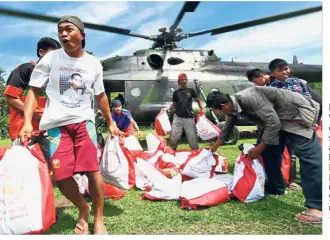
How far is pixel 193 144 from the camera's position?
543 centimetres

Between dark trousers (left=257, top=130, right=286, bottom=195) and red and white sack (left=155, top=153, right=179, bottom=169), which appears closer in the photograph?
dark trousers (left=257, top=130, right=286, bottom=195)

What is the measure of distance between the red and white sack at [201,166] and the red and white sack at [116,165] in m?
0.75

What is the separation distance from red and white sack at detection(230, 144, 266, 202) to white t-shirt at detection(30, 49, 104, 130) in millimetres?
1614

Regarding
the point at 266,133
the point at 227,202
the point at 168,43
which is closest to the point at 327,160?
the point at 266,133

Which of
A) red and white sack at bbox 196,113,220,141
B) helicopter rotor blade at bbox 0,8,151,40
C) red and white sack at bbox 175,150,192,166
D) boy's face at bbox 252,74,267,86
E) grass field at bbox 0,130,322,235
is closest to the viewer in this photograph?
grass field at bbox 0,130,322,235

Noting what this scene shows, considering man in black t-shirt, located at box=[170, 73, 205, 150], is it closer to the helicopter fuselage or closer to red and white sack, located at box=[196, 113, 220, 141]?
red and white sack, located at box=[196, 113, 220, 141]

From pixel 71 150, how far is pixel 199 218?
1.16m

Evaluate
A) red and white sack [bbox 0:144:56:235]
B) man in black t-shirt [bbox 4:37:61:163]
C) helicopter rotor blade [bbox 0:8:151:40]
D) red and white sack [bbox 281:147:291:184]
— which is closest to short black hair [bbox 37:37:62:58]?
man in black t-shirt [bbox 4:37:61:163]

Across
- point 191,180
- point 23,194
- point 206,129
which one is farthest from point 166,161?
point 23,194

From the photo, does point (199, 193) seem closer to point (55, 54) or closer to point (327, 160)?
point (327, 160)

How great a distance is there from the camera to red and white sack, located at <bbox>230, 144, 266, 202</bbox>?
3182 mm

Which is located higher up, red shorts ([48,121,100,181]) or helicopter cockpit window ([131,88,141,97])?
helicopter cockpit window ([131,88,141,97])

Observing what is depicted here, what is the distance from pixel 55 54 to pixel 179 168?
82.9 inches

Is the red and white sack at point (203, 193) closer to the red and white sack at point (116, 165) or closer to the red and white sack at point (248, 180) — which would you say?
the red and white sack at point (248, 180)
